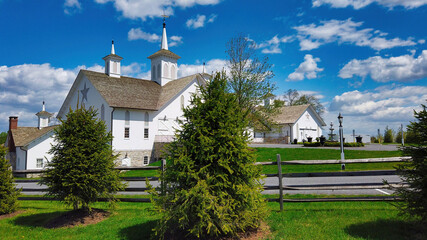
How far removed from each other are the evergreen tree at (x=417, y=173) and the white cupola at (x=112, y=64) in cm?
3921

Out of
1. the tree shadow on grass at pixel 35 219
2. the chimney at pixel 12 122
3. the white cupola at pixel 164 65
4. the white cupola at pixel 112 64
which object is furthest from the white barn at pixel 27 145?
the tree shadow on grass at pixel 35 219

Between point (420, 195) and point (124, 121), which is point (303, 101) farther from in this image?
point (420, 195)

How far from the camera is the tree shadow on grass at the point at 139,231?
7.01 metres

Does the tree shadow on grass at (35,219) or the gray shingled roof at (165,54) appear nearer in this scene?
the tree shadow on grass at (35,219)

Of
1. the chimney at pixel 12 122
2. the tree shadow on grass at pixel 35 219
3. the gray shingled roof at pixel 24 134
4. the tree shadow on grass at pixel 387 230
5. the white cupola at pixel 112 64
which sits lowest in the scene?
the tree shadow on grass at pixel 35 219

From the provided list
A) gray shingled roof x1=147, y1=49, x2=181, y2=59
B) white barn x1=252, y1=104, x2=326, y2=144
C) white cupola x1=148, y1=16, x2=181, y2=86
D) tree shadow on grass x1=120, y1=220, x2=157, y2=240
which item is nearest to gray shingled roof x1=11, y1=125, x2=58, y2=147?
white cupola x1=148, y1=16, x2=181, y2=86

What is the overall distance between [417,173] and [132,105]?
33.3 m

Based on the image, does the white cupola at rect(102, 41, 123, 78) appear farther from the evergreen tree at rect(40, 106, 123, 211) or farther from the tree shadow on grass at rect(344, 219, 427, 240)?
the tree shadow on grass at rect(344, 219, 427, 240)

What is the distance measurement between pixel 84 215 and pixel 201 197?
545cm

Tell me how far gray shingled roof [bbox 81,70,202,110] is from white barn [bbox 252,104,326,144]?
1865cm

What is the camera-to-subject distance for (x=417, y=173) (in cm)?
611

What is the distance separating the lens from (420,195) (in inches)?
232

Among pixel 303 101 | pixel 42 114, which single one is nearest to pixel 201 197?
pixel 42 114

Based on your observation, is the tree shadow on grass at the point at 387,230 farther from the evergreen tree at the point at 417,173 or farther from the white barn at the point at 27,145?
the white barn at the point at 27,145
